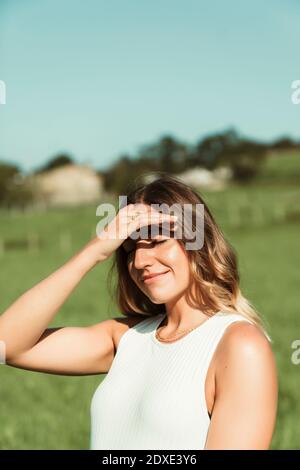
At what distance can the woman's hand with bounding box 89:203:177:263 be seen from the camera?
9.55ft

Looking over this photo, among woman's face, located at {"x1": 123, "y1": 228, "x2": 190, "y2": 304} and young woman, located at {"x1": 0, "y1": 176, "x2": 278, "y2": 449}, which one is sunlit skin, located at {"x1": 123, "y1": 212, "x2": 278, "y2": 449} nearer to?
young woman, located at {"x1": 0, "y1": 176, "x2": 278, "y2": 449}

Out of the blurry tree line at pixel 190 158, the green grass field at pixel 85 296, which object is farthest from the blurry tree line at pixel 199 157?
the green grass field at pixel 85 296

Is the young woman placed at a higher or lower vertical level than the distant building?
lower

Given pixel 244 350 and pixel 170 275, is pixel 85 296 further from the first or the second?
pixel 244 350

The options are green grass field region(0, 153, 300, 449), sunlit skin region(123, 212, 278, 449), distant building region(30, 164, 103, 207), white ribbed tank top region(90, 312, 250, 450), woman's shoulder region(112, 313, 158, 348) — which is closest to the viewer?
sunlit skin region(123, 212, 278, 449)

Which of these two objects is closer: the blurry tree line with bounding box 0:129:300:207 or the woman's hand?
the woman's hand

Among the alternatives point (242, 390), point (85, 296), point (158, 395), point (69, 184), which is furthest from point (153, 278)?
point (69, 184)

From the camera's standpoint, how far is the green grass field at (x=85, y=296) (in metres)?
6.88

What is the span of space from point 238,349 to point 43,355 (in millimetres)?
1007

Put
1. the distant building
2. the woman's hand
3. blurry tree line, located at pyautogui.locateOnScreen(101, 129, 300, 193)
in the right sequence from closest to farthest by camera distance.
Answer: the woman's hand → the distant building → blurry tree line, located at pyautogui.locateOnScreen(101, 129, 300, 193)

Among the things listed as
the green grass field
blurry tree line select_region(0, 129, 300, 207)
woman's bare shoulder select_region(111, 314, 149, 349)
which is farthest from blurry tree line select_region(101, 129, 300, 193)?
woman's bare shoulder select_region(111, 314, 149, 349)

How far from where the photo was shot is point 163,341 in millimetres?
2924

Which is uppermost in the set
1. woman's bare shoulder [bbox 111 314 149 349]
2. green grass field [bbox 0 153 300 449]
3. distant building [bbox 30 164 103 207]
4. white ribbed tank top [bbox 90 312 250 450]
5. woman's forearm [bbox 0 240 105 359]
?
distant building [bbox 30 164 103 207]

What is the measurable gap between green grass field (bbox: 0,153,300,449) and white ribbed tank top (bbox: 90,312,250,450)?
524mm
